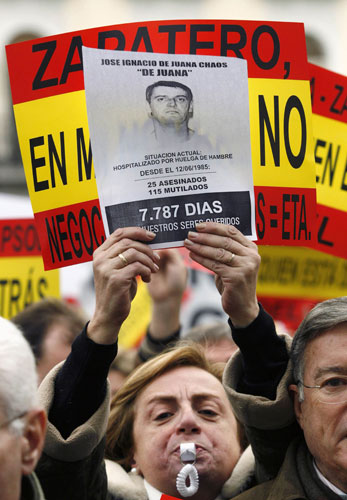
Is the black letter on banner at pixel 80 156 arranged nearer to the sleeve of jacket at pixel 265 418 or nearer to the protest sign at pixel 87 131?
the protest sign at pixel 87 131

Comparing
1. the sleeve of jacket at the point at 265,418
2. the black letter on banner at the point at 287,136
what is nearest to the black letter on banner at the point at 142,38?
the black letter on banner at the point at 287,136

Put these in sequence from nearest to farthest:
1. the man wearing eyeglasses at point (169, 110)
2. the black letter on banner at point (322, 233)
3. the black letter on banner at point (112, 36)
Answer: the man wearing eyeglasses at point (169, 110)
the black letter on banner at point (112, 36)
the black letter on banner at point (322, 233)

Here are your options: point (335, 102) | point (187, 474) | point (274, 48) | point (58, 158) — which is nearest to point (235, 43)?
point (274, 48)

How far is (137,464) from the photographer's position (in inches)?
146

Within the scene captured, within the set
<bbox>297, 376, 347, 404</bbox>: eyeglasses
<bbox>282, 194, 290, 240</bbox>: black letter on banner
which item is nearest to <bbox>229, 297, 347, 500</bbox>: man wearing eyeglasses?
<bbox>297, 376, 347, 404</bbox>: eyeglasses

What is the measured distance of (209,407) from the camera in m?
3.72

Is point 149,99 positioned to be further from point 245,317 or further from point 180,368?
→ point 180,368

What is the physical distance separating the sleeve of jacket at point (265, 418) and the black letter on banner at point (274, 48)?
860mm

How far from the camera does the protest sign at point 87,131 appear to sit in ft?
11.4

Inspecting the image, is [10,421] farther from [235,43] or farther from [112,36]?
[235,43]

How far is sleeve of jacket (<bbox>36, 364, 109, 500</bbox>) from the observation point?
3.21 m

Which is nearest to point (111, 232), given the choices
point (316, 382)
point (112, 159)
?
point (112, 159)

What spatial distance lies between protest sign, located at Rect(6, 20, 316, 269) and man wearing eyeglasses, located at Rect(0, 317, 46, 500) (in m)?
0.79

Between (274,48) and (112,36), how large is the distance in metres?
0.52
